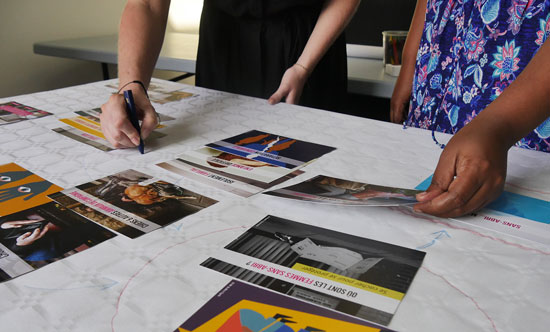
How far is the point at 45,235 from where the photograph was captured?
0.51 metres

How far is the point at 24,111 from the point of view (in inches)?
39.3

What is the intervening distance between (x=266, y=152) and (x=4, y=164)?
419mm

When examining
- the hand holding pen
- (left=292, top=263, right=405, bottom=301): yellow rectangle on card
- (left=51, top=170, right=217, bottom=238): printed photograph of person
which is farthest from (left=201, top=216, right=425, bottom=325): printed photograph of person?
the hand holding pen

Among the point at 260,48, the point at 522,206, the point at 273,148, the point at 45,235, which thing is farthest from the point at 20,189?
the point at 260,48

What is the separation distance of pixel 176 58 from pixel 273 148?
1272mm

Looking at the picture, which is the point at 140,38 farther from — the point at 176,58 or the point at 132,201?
the point at 176,58

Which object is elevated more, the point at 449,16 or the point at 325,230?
the point at 449,16

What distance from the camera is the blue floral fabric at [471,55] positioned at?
808 mm

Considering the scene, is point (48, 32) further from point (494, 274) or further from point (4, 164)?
point (494, 274)

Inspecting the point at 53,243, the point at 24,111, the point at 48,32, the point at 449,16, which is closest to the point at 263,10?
the point at 449,16

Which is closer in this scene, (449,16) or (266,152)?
(266,152)

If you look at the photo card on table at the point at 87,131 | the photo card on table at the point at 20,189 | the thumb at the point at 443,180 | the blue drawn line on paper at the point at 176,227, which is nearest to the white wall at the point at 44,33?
the photo card on table at the point at 87,131

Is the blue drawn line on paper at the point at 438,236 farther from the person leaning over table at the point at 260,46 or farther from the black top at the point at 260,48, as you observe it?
the black top at the point at 260,48

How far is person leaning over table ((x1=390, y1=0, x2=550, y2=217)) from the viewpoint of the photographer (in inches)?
21.7
